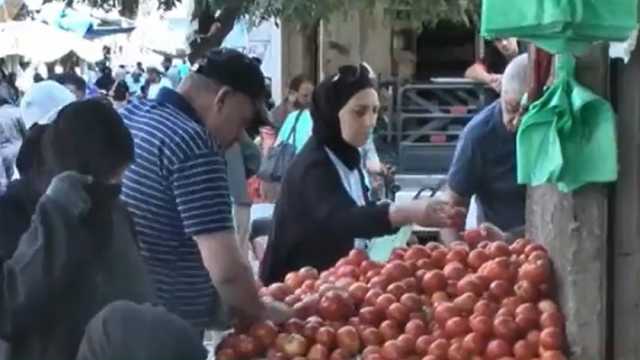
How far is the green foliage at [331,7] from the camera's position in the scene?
7.19 metres

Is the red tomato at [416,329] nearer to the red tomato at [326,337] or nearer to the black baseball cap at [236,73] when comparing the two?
the red tomato at [326,337]

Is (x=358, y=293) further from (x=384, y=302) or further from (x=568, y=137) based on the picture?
(x=568, y=137)

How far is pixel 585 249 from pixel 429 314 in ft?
2.03

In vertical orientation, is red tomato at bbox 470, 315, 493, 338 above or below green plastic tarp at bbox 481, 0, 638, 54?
below

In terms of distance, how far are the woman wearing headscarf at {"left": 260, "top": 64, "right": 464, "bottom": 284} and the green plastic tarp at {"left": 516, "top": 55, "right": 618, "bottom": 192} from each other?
1.35 m

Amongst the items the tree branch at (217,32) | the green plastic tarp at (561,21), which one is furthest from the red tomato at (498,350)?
the tree branch at (217,32)

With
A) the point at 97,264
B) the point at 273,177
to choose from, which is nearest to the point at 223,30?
the point at 273,177

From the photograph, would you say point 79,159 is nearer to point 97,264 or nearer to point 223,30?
point 97,264

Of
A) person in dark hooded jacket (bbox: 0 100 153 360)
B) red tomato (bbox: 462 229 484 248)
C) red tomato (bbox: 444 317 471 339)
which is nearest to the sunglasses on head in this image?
red tomato (bbox: 462 229 484 248)

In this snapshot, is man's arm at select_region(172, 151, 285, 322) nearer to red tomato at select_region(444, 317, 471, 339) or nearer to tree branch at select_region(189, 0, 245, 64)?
red tomato at select_region(444, 317, 471, 339)

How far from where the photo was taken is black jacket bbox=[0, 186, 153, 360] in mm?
3604

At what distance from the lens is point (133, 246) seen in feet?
12.6

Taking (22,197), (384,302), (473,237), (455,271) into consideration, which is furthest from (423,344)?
(22,197)

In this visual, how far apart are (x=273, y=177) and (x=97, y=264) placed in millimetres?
6348
